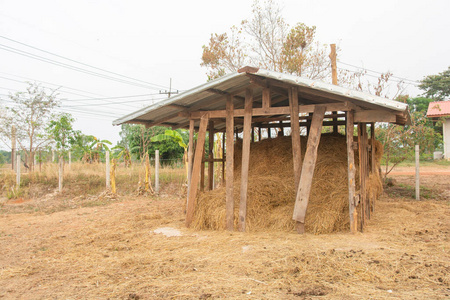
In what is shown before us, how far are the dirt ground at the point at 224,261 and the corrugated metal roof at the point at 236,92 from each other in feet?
7.21

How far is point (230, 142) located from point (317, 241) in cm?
248

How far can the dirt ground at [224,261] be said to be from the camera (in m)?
3.61

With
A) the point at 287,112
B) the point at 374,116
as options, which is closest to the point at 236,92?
the point at 287,112

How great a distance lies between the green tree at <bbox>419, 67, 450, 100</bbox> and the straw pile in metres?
30.1

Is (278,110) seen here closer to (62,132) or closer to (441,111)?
(62,132)

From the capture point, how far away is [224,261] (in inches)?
182

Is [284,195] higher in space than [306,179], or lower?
lower

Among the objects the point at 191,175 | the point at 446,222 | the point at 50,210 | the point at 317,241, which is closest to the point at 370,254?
the point at 317,241

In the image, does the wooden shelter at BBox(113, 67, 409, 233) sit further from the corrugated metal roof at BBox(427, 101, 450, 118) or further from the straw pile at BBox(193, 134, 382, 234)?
the corrugated metal roof at BBox(427, 101, 450, 118)

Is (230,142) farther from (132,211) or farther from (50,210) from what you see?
(50,210)

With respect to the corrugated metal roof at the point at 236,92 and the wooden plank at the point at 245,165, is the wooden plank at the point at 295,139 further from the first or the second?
the wooden plank at the point at 245,165

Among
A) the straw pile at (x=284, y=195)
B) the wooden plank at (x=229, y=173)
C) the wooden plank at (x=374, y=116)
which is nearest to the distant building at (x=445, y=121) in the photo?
the straw pile at (x=284, y=195)

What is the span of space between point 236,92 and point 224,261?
3.43 metres

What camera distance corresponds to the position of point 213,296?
3.47 metres
